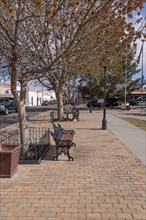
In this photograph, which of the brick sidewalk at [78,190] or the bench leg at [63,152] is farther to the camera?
the bench leg at [63,152]

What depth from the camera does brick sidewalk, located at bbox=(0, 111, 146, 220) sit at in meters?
5.42

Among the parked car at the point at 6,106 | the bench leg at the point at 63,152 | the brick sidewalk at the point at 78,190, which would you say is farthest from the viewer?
the parked car at the point at 6,106

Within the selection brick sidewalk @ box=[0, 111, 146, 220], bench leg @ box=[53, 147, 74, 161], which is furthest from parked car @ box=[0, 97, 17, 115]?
brick sidewalk @ box=[0, 111, 146, 220]

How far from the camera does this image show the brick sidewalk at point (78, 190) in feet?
17.8

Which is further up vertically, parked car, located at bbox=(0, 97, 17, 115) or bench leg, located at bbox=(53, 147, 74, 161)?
parked car, located at bbox=(0, 97, 17, 115)

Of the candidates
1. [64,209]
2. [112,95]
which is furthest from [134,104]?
[64,209]

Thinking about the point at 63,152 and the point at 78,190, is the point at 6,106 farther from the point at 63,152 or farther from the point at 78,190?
the point at 78,190

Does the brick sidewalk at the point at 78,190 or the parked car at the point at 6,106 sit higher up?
the parked car at the point at 6,106

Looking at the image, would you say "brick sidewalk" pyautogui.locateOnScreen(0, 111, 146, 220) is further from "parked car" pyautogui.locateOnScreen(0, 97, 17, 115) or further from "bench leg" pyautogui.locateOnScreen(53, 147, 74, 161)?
"parked car" pyautogui.locateOnScreen(0, 97, 17, 115)

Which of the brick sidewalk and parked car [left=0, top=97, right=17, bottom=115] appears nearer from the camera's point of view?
the brick sidewalk

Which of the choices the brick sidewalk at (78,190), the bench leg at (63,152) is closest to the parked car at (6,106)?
the bench leg at (63,152)

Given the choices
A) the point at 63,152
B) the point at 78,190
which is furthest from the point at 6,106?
the point at 78,190

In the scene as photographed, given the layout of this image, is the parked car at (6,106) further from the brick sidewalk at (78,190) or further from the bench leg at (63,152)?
the brick sidewalk at (78,190)

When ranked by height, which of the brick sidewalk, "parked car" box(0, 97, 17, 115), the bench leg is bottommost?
the brick sidewalk
